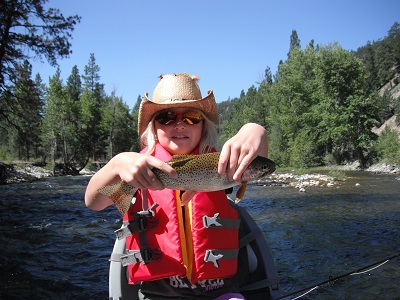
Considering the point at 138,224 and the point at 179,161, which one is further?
the point at 138,224

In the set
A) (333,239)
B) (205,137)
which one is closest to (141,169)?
(205,137)

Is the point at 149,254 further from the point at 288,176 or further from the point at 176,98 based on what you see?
the point at 288,176

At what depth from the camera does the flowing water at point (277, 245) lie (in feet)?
19.2

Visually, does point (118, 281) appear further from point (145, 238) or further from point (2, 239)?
point (2, 239)

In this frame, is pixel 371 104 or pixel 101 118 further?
pixel 101 118

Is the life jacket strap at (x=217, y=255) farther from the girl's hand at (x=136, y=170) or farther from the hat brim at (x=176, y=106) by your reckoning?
the hat brim at (x=176, y=106)

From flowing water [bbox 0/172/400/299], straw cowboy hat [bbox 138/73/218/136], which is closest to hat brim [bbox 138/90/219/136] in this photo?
straw cowboy hat [bbox 138/73/218/136]

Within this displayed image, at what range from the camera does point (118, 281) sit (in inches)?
122

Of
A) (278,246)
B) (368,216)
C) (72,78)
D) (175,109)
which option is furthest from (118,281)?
(72,78)

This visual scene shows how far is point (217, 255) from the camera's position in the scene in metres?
2.81

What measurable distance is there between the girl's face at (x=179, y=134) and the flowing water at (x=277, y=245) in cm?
378

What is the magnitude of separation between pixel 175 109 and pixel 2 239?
827 cm

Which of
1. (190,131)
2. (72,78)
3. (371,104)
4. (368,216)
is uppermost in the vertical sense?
(72,78)

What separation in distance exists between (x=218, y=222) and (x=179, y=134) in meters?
0.92
